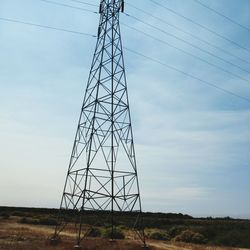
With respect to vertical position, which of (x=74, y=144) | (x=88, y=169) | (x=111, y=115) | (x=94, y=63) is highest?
(x=94, y=63)

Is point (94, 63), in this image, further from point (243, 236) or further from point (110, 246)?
point (243, 236)

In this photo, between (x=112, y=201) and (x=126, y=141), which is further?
(x=126, y=141)

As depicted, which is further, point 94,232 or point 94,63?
point 94,232

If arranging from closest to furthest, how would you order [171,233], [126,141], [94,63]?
[126,141] < [94,63] < [171,233]

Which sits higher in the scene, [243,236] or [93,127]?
[93,127]

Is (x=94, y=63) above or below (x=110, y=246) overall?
above

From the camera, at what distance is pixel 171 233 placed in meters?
43.4

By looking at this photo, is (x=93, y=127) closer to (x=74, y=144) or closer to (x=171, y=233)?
(x=74, y=144)

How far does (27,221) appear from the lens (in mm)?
52750

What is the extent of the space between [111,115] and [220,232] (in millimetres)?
26739

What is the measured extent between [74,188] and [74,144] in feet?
9.41

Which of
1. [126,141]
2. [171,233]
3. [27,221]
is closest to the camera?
[126,141]

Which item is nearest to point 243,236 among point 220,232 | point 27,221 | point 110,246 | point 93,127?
point 220,232

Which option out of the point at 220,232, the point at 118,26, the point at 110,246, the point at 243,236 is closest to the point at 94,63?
the point at 118,26
